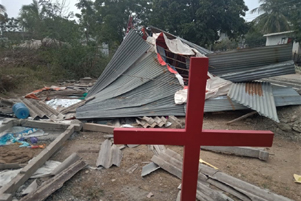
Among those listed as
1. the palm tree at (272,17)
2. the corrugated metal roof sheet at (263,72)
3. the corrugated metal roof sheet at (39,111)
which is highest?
the palm tree at (272,17)

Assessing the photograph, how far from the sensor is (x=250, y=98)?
5512 millimetres

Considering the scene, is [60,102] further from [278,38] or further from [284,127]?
[278,38]

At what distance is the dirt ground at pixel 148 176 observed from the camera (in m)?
2.85

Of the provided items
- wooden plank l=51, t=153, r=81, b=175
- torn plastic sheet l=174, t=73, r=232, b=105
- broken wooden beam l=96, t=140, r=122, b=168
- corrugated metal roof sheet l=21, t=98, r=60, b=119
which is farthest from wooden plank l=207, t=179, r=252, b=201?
corrugated metal roof sheet l=21, t=98, r=60, b=119

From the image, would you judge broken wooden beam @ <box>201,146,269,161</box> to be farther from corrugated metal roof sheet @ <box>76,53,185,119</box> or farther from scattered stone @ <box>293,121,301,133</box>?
corrugated metal roof sheet @ <box>76,53,185,119</box>

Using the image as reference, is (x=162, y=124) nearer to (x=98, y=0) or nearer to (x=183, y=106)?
(x=183, y=106)

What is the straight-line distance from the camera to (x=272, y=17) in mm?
29984

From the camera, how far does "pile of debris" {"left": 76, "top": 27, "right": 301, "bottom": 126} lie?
5.77m

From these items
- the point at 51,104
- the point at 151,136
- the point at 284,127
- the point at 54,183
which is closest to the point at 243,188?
the point at 151,136

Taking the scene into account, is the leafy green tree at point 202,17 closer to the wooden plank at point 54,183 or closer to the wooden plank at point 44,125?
the wooden plank at point 44,125

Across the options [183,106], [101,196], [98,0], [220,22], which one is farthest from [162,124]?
[98,0]

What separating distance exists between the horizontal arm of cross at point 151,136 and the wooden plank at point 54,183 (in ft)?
5.78

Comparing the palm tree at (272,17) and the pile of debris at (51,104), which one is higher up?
the palm tree at (272,17)

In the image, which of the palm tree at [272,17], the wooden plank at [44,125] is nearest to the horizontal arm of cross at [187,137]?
the wooden plank at [44,125]
